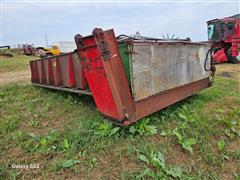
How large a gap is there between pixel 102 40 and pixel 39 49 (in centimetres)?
2098

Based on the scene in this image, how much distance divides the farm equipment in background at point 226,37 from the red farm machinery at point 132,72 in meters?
7.72

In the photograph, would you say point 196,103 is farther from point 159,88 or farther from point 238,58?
point 238,58

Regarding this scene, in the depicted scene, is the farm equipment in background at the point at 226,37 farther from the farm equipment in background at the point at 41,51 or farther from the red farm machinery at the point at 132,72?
the farm equipment in background at the point at 41,51

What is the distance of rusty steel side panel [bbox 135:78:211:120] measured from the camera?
2.34m

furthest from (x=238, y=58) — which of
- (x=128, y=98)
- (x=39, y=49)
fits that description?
(x=39, y=49)

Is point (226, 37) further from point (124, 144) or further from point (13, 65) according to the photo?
point (13, 65)

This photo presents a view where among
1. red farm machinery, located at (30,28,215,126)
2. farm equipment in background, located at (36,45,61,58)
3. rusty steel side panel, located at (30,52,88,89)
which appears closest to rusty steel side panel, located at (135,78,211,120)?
red farm machinery, located at (30,28,215,126)

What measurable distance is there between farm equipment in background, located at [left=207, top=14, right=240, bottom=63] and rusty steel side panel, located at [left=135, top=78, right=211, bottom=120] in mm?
7519

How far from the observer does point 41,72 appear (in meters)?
4.60

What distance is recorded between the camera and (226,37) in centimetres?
989

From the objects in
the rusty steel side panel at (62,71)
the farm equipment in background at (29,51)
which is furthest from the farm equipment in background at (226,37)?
the farm equipment in background at (29,51)

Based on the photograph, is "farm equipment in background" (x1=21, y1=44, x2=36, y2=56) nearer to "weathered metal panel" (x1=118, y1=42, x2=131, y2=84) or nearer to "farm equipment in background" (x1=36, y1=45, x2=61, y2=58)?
"farm equipment in background" (x1=36, y1=45, x2=61, y2=58)

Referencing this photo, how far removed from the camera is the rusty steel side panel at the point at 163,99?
7.69ft

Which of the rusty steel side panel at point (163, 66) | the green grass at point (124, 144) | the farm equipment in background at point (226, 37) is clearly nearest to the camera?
the green grass at point (124, 144)
